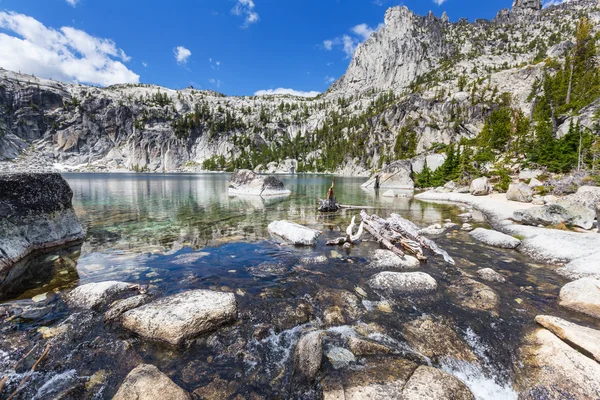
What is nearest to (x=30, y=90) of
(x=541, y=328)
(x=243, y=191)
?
(x=243, y=191)

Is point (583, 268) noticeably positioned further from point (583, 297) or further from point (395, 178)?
point (395, 178)

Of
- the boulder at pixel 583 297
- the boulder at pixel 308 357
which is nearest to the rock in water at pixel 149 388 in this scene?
the boulder at pixel 308 357

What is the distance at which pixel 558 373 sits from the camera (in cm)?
457

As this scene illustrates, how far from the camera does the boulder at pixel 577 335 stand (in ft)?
16.1

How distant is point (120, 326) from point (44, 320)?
1999mm

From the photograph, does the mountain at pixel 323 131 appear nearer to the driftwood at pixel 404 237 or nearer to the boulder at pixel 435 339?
the driftwood at pixel 404 237

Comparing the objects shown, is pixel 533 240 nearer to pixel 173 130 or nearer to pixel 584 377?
pixel 584 377

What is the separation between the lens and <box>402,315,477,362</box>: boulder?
526 cm

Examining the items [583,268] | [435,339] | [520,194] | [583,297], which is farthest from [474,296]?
[520,194]

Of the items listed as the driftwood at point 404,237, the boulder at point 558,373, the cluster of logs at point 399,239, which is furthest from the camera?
the cluster of logs at point 399,239

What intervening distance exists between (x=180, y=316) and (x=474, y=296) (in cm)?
847

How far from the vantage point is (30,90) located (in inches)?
7042

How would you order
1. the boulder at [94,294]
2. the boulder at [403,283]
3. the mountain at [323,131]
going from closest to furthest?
the boulder at [94,294] < the boulder at [403,283] < the mountain at [323,131]

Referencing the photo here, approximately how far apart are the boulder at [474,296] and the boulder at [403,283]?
2.16ft
